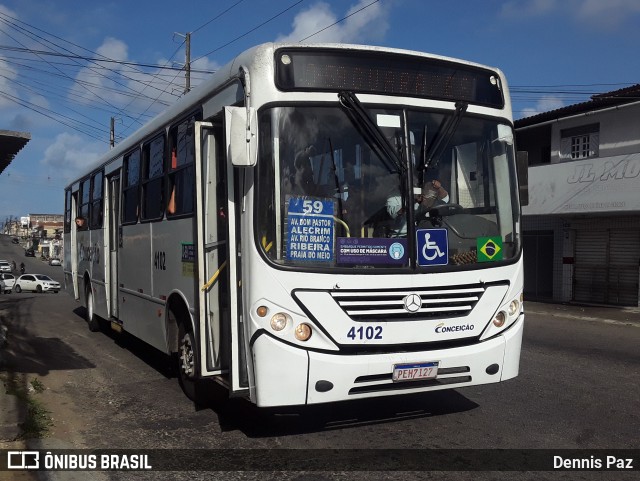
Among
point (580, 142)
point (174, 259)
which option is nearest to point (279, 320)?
point (174, 259)

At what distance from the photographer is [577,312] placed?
18.2m

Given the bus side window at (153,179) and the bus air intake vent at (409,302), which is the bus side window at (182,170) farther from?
the bus air intake vent at (409,302)

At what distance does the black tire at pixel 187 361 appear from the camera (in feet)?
21.0

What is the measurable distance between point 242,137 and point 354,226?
3.76 ft

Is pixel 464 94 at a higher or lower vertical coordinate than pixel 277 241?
higher

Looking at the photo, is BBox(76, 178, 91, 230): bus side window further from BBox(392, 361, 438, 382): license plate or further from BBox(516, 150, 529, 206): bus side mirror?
BBox(392, 361, 438, 382): license plate

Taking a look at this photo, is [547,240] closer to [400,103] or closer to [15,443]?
[400,103]

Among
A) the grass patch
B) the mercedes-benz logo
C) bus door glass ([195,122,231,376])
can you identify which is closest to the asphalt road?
the grass patch

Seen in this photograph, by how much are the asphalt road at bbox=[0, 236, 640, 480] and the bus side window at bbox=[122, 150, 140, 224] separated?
2180 mm

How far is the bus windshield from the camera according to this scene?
15.8 ft

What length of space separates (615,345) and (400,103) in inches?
334

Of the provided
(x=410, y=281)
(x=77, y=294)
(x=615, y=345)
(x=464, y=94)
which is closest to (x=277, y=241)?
(x=410, y=281)

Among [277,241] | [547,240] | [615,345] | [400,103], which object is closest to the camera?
[277,241]

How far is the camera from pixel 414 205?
5055 millimetres
